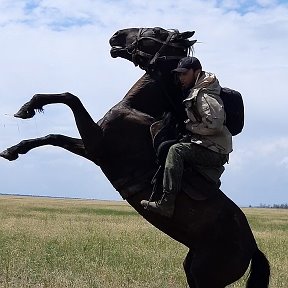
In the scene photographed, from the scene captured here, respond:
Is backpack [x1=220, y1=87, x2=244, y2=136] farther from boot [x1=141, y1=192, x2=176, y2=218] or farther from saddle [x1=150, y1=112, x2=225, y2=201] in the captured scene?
boot [x1=141, y1=192, x2=176, y2=218]

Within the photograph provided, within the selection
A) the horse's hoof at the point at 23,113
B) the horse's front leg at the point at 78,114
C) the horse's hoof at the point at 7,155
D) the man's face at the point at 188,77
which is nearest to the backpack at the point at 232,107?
the man's face at the point at 188,77

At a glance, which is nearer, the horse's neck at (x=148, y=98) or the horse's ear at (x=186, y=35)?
the horse's neck at (x=148, y=98)

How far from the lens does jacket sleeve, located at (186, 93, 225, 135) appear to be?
6.45m

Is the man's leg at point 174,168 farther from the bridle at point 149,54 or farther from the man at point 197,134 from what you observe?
the bridle at point 149,54

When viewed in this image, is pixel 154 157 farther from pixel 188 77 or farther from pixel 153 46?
pixel 153 46

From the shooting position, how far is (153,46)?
7.34 metres

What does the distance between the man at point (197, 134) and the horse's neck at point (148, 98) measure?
0.44m

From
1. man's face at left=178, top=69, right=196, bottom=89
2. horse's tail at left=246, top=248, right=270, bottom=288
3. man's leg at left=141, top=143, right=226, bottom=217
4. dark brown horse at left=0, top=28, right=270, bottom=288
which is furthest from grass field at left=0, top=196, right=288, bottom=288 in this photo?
man's face at left=178, top=69, right=196, bottom=89

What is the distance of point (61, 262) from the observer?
1369 centimetres

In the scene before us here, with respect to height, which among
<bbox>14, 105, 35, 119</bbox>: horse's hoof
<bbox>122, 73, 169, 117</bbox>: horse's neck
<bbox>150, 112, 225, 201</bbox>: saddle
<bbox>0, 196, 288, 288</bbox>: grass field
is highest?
<bbox>122, 73, 169, 117</bbox>: horse's neck

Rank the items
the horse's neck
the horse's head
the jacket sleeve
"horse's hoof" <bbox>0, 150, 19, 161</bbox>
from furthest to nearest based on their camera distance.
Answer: the horse's head < the horse's neck < "horse's hoof" <bbox>0, 150, 19, 161</bbox> < the jacket sleeve

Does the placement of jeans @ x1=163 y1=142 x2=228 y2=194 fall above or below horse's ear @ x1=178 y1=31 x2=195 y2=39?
below

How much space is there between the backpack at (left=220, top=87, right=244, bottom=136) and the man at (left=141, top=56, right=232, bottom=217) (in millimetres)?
154

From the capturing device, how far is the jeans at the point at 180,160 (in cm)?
649
